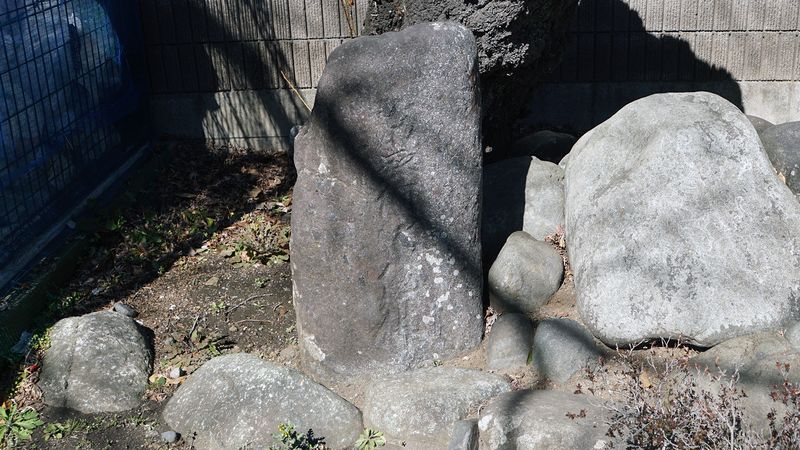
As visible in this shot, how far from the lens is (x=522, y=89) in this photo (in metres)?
4.50

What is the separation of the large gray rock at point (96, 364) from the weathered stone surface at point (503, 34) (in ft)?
8.54

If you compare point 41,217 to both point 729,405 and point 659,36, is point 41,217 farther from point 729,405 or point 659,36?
point 659,36

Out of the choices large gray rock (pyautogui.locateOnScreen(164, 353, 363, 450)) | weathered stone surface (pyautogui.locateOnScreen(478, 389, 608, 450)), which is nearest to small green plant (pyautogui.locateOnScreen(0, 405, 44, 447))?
large gray rock (pyautogui.locateOnScreen(164, 353, 363, 450))

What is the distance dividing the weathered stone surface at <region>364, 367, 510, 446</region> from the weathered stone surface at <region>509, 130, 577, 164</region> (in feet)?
7.32

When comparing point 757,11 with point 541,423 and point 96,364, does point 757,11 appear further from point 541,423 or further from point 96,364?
point 96,364

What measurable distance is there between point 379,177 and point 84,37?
3187 mm

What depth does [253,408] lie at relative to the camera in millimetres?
3098

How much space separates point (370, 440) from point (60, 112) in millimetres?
3384

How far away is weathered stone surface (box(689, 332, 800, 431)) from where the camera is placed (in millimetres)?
2641

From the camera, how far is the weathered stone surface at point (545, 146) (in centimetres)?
485

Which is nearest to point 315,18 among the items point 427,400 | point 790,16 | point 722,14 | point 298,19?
point 298,19

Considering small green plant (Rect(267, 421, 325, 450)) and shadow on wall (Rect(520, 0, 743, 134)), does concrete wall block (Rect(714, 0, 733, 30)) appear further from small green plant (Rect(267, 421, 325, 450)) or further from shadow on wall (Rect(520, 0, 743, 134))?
small green plant (Rect(267, 421, 325, 450))

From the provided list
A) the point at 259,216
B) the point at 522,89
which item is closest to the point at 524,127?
the point at 522,89

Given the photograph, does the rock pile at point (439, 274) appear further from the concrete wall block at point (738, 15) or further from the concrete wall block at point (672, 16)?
the concrete wall block at point (738, 15)
